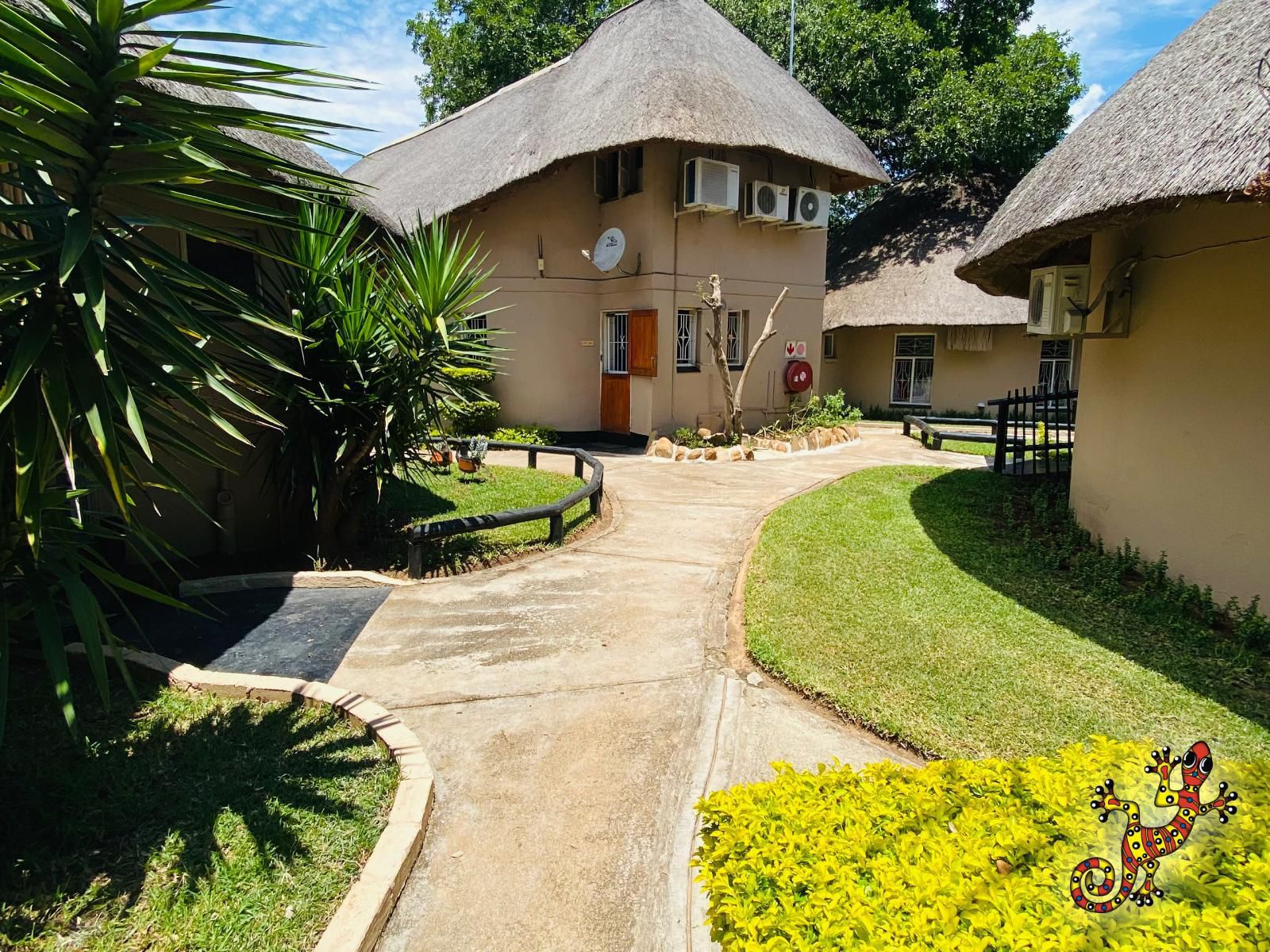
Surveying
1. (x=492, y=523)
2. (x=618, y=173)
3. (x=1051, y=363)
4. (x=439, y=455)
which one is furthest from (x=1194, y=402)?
(x=1051, y=363)

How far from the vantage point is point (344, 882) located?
2754mm

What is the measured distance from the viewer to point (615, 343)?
14.5 meters

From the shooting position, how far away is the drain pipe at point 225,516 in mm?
6637

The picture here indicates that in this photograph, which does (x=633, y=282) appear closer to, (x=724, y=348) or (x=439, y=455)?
(x=724, y=348)

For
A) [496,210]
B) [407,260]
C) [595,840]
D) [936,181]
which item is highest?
[936,181]

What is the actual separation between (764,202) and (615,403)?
4.60m

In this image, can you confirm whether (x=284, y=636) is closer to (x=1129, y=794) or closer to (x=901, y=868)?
(x=901, y=868)

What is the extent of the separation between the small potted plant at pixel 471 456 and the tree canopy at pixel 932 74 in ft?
50.2

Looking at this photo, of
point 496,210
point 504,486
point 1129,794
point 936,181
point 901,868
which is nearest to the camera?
point 1129,794

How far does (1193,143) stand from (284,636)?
21.5 feet

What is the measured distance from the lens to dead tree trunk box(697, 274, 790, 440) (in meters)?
12.4

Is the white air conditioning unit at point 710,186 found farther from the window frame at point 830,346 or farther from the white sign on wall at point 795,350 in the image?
the window frame at point 830,346

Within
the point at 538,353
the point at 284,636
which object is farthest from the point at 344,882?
the point at 538,353

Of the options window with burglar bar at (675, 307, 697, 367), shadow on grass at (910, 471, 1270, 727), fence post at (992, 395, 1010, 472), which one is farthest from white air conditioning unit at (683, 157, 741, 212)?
shadow on grass at (910, 471, 1270, 727)
